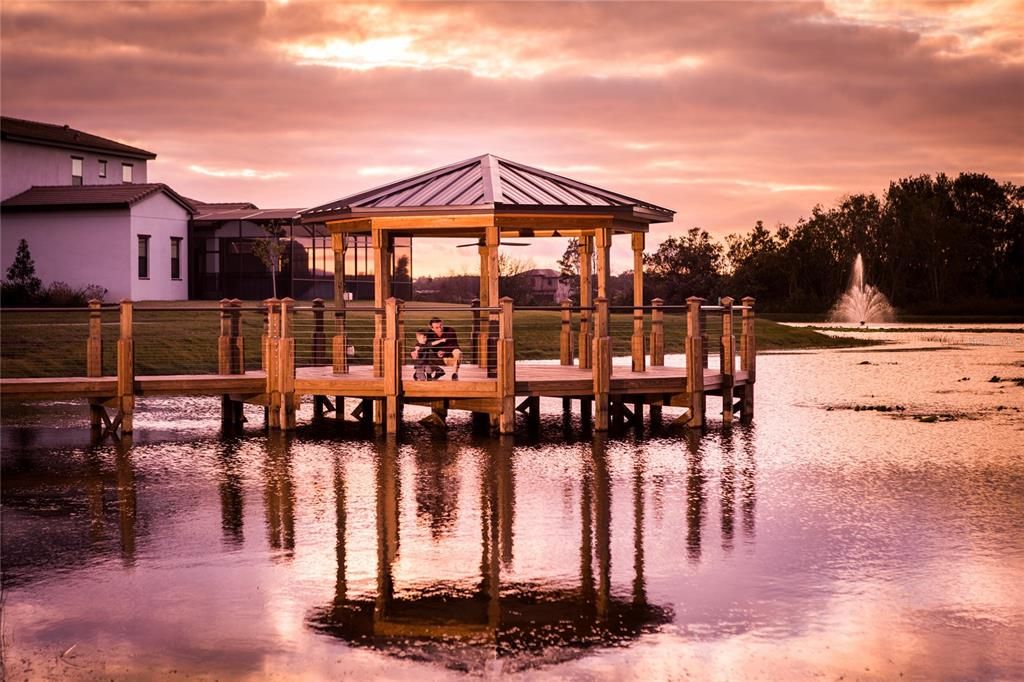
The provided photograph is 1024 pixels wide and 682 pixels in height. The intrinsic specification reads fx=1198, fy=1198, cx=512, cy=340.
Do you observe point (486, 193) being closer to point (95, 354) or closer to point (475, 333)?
point (95, 354)

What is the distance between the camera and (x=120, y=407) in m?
19.5

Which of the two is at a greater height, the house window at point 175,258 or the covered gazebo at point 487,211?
the house window at point 175,258

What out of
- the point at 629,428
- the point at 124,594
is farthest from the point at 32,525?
the point at 629,428

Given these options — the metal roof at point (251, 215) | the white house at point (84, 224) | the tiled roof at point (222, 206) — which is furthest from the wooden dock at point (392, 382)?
the tiled roof at point (222, 206)

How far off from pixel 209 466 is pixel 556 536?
6.36m

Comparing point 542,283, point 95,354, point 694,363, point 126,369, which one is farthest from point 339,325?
point 542,283

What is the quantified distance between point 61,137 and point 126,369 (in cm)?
3864

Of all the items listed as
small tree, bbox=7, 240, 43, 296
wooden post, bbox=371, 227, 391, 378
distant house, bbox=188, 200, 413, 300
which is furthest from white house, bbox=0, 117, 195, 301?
wooden post, bbox=371, 227, 391, 378

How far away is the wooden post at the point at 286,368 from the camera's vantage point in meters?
19.7

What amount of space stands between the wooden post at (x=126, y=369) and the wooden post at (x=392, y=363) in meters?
4.10

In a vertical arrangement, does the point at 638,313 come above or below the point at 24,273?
below

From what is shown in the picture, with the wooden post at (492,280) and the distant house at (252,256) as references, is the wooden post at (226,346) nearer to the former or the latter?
the wooden post at (492,280)

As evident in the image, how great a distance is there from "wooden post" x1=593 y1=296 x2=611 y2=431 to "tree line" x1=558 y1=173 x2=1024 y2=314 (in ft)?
212

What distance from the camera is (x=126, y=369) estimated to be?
19.3 m
